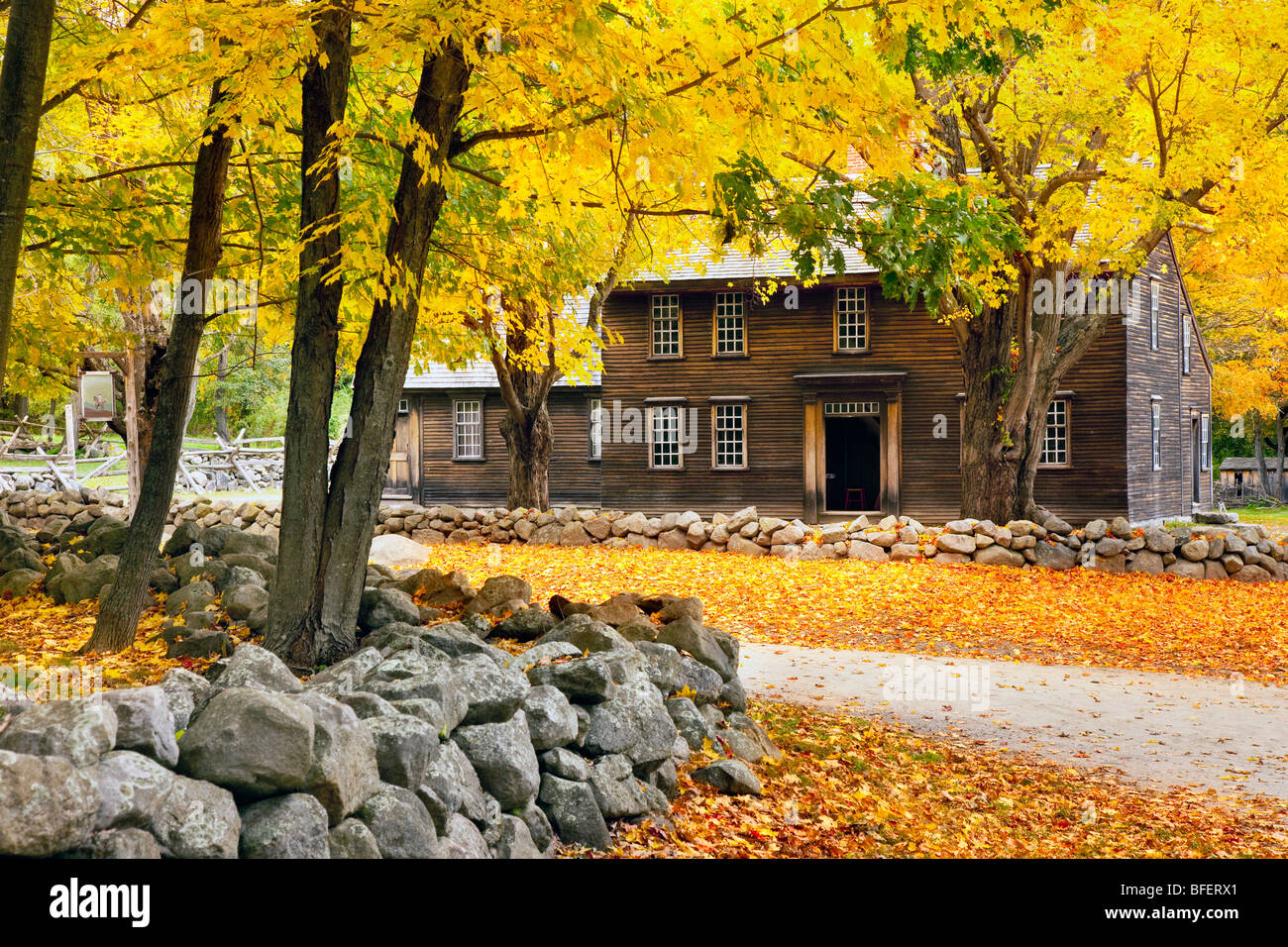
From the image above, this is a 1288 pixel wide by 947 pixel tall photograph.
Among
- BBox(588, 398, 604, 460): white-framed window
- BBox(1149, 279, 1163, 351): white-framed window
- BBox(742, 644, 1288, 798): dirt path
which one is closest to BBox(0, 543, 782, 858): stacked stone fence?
BBox(742, 644, 1288, 798): dirt path

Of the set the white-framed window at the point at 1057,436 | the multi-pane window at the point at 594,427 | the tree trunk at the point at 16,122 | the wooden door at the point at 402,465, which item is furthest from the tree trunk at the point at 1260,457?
the tree trunk at the point at 16,122

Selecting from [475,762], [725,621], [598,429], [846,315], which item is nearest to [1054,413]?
Result: [846,315]

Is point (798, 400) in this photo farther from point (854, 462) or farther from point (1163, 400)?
point (1163, 400)

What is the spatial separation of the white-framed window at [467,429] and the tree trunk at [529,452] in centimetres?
1011

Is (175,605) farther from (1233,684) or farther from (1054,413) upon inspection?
(1054,413)

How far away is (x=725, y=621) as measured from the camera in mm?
13828

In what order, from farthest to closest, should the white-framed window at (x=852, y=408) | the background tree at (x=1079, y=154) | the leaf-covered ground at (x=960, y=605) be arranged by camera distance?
the white-framed window at (x=852, y=408), the background tree at (x=1079, y=154), the leaf-covered ground at (x=960, y=605)

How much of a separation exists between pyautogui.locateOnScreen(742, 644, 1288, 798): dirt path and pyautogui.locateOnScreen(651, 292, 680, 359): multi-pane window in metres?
18.3

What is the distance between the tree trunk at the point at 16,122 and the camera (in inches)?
220

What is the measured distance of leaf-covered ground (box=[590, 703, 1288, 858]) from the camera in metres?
5.61

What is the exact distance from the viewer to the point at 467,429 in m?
34.1

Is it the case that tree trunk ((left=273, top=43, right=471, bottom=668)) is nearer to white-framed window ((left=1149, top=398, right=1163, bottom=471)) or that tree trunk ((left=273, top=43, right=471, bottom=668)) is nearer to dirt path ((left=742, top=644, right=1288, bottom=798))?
dirt path ((left=742, top=644, right=1288, bottom=798))

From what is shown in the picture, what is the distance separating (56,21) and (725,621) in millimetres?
9708

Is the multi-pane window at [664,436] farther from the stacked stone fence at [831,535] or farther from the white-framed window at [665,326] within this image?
the stacked stone fence at [831,535]
